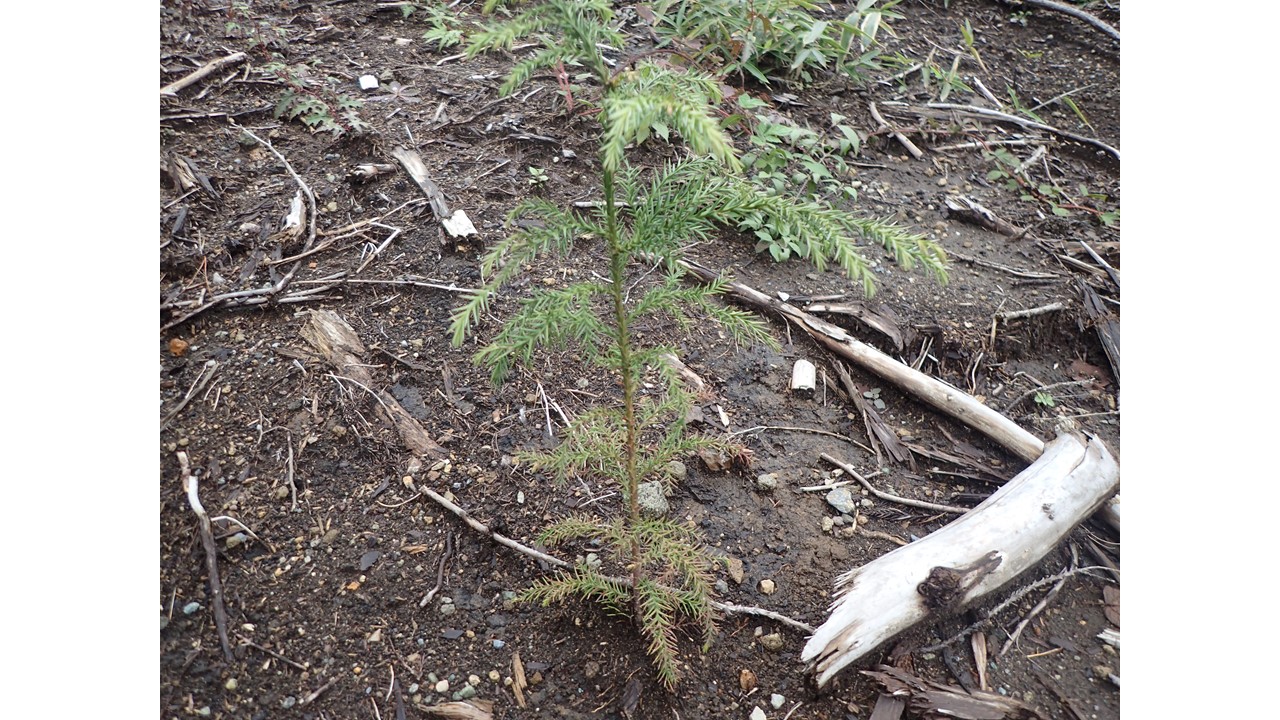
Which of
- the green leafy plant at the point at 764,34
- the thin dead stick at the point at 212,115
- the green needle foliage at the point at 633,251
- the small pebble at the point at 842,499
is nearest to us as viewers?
the green needle foliage at the point at 633,251

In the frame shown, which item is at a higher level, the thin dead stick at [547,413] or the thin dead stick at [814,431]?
the thin dead stick at [547,413]

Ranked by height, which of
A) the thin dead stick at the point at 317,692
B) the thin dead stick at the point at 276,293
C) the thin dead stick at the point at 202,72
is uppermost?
the thin dead stick at the point at 202,72

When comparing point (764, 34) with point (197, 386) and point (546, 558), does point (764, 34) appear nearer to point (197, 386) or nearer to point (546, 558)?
point (546, 558)

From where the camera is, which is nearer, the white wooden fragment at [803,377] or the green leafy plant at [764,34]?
the white wooden fragment at [803,377]

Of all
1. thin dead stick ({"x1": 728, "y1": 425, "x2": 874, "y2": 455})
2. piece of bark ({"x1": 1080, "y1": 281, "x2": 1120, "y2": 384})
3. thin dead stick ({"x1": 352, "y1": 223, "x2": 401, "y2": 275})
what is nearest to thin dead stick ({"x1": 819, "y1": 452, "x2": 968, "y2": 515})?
thin dead stick ({"x1": 728, "y1": 425, "x2": 874, "y2": 455})

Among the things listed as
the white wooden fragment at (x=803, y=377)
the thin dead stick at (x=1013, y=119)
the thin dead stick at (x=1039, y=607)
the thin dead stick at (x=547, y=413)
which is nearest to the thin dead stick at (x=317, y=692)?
the thin dead stick at (x=547, y=413)

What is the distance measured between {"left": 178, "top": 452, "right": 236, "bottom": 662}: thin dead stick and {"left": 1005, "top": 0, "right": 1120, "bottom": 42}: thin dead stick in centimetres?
553

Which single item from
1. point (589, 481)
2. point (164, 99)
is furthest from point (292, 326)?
point (164, 99)

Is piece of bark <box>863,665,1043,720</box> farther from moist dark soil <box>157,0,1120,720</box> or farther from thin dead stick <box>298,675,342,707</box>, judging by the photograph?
thin dead stick <box>298,675,342,707</box>

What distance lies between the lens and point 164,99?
11.9 ft

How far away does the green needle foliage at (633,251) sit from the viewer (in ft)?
Answer: 5.05

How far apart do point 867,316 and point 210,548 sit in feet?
8.37

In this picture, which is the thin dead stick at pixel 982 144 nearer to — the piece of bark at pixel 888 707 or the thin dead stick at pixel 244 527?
the piece of bark at pixel 888 707

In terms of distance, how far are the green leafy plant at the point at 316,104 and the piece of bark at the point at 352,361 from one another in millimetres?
1122
